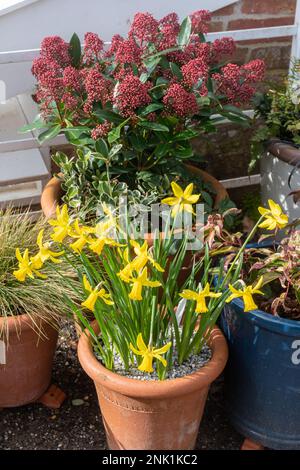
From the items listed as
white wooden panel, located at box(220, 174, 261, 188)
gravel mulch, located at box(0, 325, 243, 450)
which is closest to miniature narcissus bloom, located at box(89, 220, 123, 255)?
gravel mulch, located at box(0, 325, 243, 450)

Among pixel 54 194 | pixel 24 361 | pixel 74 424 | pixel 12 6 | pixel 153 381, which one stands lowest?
pixel 74 424

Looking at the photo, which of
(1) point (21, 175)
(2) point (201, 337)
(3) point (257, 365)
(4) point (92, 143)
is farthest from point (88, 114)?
(3) point (257, 365)

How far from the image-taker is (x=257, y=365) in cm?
225

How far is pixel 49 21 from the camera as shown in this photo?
115 inches

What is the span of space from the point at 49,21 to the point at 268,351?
1.65 m

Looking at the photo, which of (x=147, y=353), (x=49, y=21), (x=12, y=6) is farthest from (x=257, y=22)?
(x=147, y=353)

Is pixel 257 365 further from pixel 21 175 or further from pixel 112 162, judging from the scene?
pixel 21 175

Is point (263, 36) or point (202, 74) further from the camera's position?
point (263, 36)

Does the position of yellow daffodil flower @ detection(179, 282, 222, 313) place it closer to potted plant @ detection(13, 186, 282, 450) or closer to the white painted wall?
potted plant @ detection(13, 186, 282, 450)

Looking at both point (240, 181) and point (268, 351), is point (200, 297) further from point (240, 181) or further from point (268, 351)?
point (240, 181)

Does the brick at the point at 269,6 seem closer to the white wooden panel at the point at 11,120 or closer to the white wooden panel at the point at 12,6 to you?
the white wooden panel at the point at 12,6

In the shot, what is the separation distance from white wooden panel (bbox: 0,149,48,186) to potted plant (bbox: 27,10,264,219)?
1.42ft

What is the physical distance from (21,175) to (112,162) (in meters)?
0.63

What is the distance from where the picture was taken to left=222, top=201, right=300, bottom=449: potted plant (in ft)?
7.14
